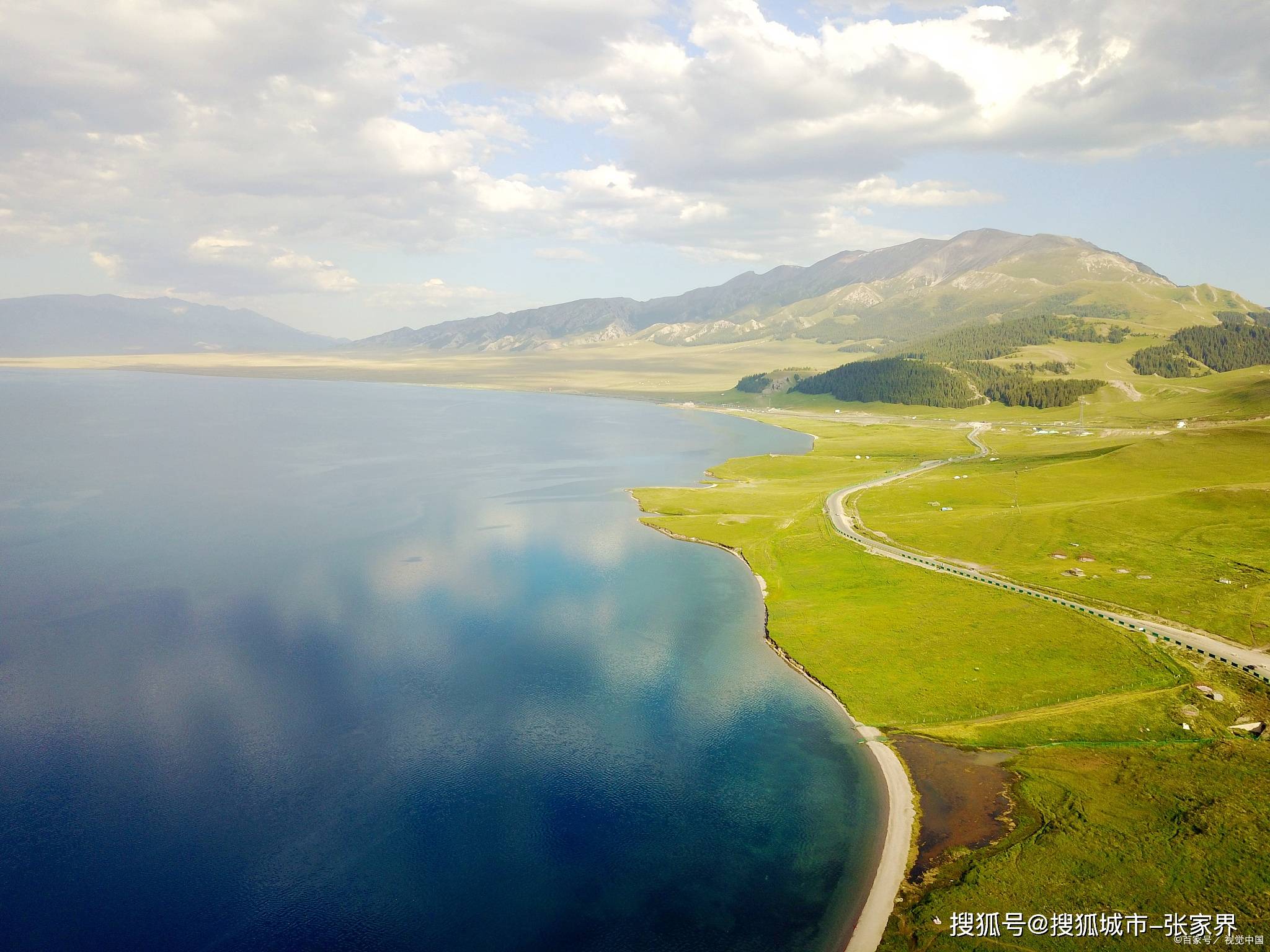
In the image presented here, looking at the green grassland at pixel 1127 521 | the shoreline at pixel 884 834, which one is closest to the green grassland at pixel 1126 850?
the shoreline at pixel 884 834

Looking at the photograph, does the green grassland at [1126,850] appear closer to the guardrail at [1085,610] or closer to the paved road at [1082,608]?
the guardrail at [1085,610]

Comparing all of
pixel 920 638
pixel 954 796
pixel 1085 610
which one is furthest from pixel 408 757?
pixel 1085 610

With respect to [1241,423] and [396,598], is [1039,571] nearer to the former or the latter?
[396,598]

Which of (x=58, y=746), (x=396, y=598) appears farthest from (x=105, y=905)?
→ (x=396, y=598)

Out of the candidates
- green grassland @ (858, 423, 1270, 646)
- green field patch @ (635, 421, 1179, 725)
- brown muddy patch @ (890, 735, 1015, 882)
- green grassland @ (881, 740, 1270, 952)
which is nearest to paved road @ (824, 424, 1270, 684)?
green field patch @ (635, 421, 1179, 725)

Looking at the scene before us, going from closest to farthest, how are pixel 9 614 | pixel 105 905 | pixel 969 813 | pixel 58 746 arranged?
pixel 105 905 → pixel 969 813 → pixel 58 746 → pixel 9 614

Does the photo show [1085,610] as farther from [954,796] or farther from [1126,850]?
[1126,850]
